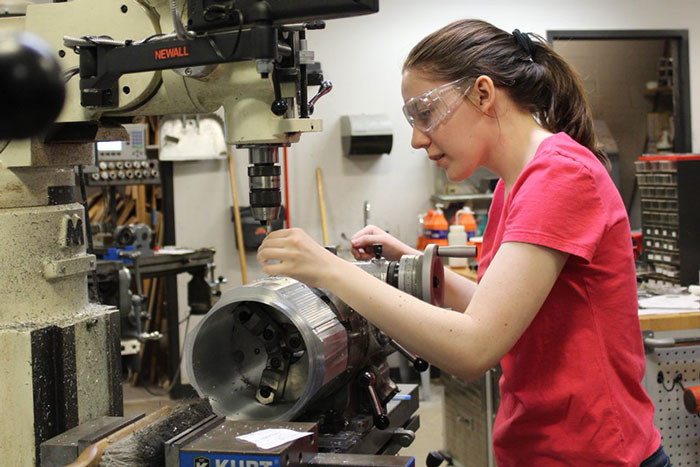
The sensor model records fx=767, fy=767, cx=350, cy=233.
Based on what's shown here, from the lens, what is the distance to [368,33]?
183 inches

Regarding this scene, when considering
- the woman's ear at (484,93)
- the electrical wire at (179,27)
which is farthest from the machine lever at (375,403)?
the electrical wire at (179,27)

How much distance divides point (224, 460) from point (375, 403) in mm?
440

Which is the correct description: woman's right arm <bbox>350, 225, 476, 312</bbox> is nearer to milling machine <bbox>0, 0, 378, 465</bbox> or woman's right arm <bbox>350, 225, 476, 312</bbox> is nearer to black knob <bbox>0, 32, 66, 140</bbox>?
milling machine <bbox>0, 0, 378, 465</bbox>

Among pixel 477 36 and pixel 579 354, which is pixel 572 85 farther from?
pixel 579 354

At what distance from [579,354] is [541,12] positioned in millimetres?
4116

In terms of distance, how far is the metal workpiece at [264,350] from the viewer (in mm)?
1185

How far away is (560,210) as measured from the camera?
41.8 inches

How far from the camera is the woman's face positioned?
123 cm

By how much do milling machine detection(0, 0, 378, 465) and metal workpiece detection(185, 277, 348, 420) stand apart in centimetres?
14

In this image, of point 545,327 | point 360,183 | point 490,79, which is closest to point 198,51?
point 490,79

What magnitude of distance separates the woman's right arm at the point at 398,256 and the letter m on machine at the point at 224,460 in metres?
0.63

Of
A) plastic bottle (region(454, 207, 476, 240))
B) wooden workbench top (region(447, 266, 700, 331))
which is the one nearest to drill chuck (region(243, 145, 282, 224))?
wooden workbench top (region(447, 266, 700, 331))

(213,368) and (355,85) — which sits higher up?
(355,85)

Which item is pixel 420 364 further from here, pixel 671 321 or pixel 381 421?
pixel 671 321
